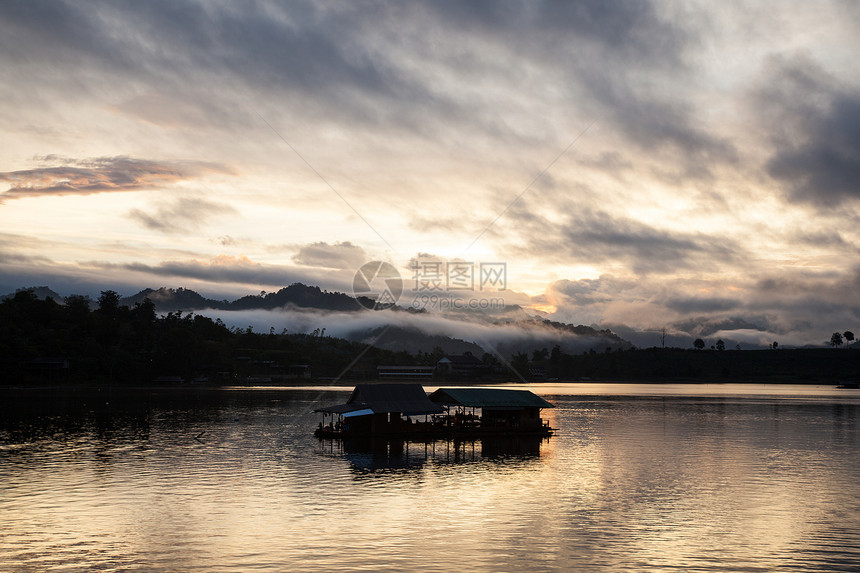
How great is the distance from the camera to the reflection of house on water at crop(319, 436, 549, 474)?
5856 centimetres

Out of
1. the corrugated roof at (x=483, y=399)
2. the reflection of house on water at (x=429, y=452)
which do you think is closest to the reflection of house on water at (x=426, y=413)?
the corrugated roof at (x=483, y=399)

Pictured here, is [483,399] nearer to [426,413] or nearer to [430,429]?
[430,429]

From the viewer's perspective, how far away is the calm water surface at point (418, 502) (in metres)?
30.7

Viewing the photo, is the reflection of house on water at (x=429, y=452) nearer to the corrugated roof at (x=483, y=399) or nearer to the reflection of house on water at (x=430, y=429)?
the reflection of house on water at (x=430, y=429)

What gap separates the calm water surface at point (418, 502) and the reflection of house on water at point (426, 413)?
2355 millimetres

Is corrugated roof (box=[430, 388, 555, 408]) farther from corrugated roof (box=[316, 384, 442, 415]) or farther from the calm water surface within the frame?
the calm water surface

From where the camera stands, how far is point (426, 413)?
71.8 m

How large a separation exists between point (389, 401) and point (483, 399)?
12.1 meters

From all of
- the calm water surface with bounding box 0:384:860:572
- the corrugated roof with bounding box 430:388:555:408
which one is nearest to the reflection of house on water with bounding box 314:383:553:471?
the corrugated roof with bounding box 430:388:555:408

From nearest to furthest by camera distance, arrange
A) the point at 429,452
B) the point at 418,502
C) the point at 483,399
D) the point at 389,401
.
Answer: the point at 418,502 < the point at 429,452 < the point at 389,401 < the point at 483,399

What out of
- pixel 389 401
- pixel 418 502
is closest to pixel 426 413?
pixel 389 401

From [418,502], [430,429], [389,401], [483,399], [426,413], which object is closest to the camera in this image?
[418,502]

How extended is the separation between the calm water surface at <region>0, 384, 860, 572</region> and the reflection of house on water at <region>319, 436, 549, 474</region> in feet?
1.33

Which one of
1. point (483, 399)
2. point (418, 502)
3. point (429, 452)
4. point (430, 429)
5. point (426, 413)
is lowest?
point (429, 452)
